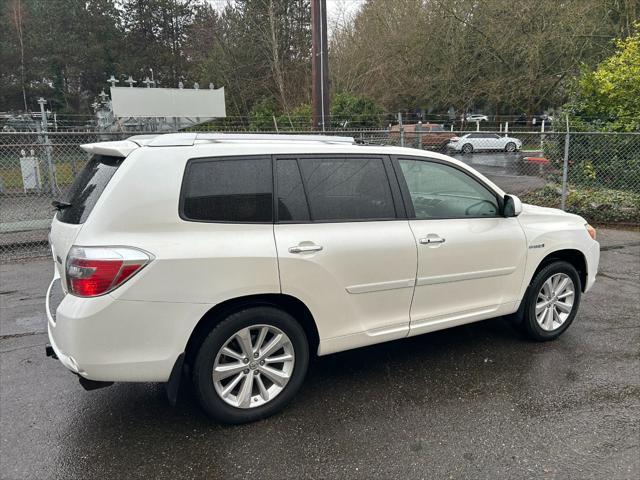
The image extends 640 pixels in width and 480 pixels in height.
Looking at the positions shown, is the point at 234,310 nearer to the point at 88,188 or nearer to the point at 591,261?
the point at 88,188

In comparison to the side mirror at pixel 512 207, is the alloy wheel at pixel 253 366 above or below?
below

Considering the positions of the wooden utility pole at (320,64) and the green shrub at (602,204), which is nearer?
the wooden utility pole at (320,64)

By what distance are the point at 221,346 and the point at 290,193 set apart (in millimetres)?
1027

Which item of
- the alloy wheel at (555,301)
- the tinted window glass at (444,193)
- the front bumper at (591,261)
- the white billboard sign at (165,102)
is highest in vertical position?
the white billboard sign at (165,102)

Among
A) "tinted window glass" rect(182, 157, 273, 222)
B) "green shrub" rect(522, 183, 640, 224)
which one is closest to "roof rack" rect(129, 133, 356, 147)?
"tinted window glass" rect(182, 157, 273, 222)

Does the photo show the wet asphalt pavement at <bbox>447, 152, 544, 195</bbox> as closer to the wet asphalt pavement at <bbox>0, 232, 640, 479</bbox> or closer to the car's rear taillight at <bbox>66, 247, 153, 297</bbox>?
the wet asphalt pavement at <bbox>0, 232, 640, 479</bbox>

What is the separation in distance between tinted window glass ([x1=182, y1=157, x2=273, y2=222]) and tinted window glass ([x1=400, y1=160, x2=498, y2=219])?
3.63 ft

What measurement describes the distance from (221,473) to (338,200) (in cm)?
176

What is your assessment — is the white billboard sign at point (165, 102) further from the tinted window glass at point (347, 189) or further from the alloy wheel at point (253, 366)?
the alloy wheel at point (253, 366)

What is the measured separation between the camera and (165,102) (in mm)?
13109

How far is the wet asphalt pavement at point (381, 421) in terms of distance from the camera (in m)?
2.60

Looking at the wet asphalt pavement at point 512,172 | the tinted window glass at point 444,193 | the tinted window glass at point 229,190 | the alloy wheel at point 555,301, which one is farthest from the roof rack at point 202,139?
the wet asphalt pavement at point 512,172

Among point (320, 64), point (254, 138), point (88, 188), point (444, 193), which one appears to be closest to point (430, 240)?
point (444, 193)


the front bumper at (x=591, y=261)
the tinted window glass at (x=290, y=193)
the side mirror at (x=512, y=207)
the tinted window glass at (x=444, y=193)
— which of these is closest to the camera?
the tinted window glass at (x=290, y=193)
